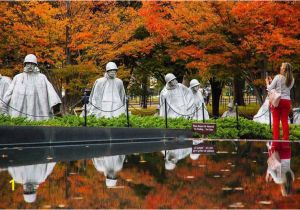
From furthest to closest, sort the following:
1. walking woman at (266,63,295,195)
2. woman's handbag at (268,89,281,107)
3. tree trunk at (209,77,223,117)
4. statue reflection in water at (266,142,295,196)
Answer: tree trunk at (209,77,223,117)
woman's handbag at (268,89,281,107)
walking woman at (266,63,295,195)
statue reflection in water at (266,142,295,196)

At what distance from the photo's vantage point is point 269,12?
846 inches

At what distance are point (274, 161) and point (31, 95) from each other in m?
9.78

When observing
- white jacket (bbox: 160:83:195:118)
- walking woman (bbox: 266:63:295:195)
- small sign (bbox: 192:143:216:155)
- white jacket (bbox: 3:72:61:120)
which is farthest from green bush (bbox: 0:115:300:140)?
white jacket (bbox: 160:83:195:118)

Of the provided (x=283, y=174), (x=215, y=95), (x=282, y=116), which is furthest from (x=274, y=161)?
(x=215, y=95)

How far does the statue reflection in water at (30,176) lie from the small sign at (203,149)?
3.62 meters

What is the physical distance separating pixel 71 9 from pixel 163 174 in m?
17.2

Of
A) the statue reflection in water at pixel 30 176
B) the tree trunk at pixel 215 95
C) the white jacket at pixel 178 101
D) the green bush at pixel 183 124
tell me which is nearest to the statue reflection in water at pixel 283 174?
the statue reflection in water at pixel 30 176

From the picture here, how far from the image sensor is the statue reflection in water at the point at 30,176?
835cm

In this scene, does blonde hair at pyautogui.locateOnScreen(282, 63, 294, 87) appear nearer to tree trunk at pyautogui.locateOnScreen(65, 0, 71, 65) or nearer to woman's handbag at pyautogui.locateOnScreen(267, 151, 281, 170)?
woman's handbag at pyautogui.locateOnScreen(267, 151, 281, 170)

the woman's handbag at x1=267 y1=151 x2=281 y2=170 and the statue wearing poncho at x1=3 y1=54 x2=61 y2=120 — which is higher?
the statue wearing poncho at x1=3 y1=54 x2=61 y2=120

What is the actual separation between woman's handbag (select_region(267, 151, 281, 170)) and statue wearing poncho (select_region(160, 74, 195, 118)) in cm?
855

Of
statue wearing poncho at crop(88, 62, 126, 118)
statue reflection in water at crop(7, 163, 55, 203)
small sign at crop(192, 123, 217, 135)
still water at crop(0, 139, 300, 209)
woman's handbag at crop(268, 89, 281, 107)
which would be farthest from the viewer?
statue wearing poncho at crop(88, 62, 126, 118)

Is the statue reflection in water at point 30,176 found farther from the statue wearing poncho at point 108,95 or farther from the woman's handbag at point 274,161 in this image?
the statue wearing poncho at point 108,95

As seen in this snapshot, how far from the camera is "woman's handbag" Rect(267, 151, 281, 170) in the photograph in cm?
1051
